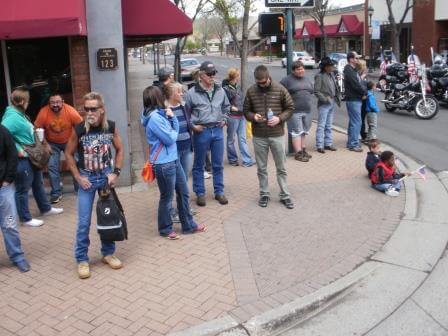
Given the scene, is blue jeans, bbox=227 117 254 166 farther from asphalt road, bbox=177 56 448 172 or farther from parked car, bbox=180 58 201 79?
parked car, bbox=180 58 201 79

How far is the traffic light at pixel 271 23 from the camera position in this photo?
941 centimetres

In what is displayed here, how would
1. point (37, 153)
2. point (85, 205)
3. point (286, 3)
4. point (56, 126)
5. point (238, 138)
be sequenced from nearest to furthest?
point (85, 205)
point (37, 153)
point (56, 126)
point (286, 3)
point (238, 138)

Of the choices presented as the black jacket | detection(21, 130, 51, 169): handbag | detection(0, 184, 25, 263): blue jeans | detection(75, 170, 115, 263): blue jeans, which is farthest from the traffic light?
detection(0, 184, 25, 263): blue jeans

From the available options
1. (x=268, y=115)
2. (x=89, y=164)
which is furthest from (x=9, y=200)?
(x=268, y=115)

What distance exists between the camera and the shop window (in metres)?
8.19

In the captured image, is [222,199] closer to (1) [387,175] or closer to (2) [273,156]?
(2) [273,156]

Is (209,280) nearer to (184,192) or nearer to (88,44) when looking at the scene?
(184,192)

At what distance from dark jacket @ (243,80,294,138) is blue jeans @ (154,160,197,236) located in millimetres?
1421

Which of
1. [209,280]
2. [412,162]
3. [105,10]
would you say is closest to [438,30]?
[412,162]

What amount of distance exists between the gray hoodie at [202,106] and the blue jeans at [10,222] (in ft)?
8.20

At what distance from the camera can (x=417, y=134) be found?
12328 millimetres

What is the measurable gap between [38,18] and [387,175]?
5.06 m

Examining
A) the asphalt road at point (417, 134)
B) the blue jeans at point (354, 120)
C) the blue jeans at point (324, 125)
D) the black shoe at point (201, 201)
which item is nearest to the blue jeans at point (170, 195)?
the black shoe at point (201, 201)

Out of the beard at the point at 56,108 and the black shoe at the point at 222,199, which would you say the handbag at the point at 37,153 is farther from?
the black shoe at the point at 222,199
